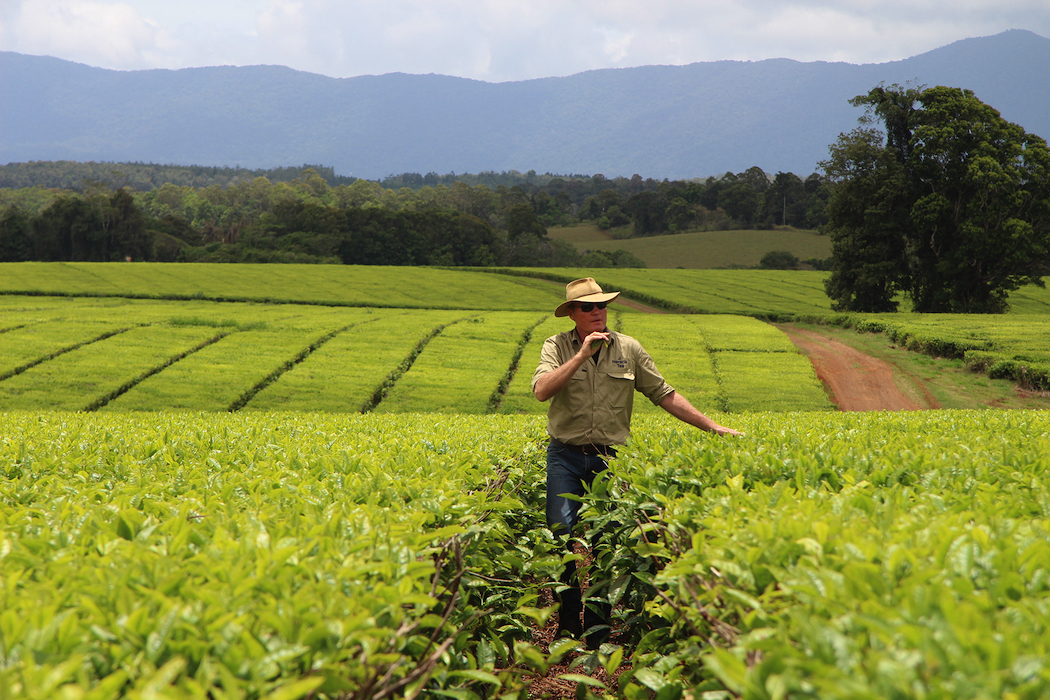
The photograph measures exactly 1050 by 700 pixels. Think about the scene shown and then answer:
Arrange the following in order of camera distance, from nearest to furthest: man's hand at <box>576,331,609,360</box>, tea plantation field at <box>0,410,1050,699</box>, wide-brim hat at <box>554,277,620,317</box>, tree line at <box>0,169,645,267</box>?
tea plantation field at <box>0,410,1050,699</box>, man's hand at <box>576,331,609,360</box>, wide-brim hat at <box>554,277,620,317</box>, tree line at <box>0,169,645,267</box>

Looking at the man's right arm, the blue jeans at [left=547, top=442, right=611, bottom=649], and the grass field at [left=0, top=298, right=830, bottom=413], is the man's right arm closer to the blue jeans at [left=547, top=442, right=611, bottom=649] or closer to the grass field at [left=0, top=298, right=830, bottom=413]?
the blue jeans at [left=547, top=442, right=611, bottom=649]

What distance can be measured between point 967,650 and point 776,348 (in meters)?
36.4

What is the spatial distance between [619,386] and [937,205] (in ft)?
157

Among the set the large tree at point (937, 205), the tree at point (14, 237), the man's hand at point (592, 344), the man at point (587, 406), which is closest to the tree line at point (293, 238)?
the tree at point (14, 237)

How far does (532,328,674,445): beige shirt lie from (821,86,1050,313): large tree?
154 ft

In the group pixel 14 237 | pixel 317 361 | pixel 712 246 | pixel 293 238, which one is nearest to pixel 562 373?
pixel 317 361

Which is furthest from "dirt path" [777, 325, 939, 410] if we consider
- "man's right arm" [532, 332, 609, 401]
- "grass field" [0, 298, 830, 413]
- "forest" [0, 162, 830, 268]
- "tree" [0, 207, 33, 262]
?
"tree" [0, 207, 33, 262]

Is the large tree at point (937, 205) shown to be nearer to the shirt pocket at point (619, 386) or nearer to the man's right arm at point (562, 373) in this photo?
the shirt pocket at point (619, 386)

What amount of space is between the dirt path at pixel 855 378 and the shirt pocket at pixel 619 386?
954 inches

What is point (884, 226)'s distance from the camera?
4700 centimetres

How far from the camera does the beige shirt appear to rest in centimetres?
659

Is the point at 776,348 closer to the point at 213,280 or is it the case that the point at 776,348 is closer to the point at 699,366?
the point at 699,366

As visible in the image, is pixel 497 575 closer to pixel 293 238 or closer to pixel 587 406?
pixel 587 406

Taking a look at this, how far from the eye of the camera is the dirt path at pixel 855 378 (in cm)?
2797
